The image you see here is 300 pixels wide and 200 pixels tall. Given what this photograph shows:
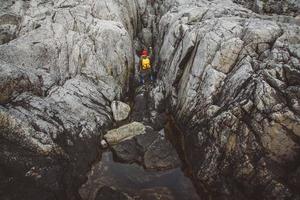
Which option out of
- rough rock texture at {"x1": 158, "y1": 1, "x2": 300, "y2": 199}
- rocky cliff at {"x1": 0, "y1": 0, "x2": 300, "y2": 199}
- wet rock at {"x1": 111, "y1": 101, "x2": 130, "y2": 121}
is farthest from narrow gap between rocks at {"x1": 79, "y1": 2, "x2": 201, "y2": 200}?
rough rock texture at {"x1": 158, "y1": 1, "x2": 300, "y2": 199}

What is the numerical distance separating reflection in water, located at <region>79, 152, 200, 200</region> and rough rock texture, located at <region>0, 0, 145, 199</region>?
41.5 inches

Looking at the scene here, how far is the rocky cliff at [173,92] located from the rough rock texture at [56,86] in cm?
9

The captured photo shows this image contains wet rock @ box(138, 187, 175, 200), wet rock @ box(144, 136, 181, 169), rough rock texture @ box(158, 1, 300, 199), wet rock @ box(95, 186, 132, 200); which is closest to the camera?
rough rock texture @ box(158, 1, 300, 199)

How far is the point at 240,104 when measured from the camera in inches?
723

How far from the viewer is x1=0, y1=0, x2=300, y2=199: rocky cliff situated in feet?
56.9

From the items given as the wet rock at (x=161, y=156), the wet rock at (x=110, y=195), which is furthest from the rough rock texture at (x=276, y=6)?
the wet rock at (x=110, y=195)

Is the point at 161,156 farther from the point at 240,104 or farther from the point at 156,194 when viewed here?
the point at 240,104

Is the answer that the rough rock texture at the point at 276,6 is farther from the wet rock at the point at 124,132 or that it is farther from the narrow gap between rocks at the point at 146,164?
the wet rock at the point at 124,132

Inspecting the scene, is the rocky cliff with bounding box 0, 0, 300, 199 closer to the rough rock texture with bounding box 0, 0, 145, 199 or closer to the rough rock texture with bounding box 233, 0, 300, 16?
the rough rock texture with bounding box 0, 0, 145, 199

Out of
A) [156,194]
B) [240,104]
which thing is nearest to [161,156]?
[156,194]

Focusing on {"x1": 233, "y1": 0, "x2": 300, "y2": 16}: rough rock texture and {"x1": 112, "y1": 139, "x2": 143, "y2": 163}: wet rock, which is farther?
{"x1": 233, "y1": 0, "x2": 300, "y2": 16}: rough rock texture

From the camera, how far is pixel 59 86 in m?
25.0

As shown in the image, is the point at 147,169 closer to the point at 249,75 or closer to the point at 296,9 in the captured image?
the point at 249,75

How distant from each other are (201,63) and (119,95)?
394 inches
